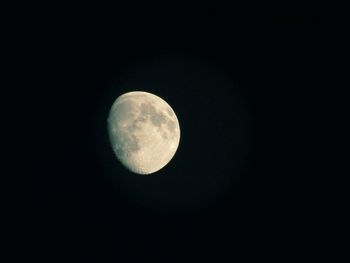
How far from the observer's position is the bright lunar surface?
19.0 ft

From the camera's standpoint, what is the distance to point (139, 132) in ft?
18.8

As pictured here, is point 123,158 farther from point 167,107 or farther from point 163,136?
point 167,107

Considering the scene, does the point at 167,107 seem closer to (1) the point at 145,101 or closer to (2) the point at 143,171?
(1) the point at 145,101

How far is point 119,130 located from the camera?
19.1ft

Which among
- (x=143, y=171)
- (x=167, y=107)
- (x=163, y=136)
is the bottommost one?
(x=143, y=171)

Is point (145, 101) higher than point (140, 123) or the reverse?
higher

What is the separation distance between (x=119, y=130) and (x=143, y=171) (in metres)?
0.92

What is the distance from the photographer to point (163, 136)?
6.01m

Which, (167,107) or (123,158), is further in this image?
(167,107)

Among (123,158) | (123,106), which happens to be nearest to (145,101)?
(123,106)

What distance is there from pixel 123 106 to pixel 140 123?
0.48 m

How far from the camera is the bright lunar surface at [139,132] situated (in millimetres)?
5785

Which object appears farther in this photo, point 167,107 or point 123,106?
point 167,107

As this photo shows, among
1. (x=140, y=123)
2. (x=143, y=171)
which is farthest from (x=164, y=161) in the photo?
(x=140, y=123)
